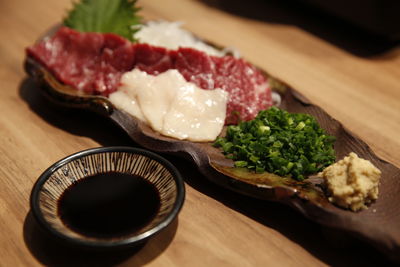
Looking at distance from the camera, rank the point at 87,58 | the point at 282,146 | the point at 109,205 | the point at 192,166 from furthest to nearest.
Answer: the point at 87,58, the point at 192,166, the point at 282,146, the point at 109,205

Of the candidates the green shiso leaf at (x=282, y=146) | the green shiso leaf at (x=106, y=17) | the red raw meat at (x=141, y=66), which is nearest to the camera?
the green shiso leaf at (x=282, y=146)

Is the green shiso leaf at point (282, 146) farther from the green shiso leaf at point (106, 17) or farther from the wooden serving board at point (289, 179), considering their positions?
the green shiso leaf at point (106, 17)

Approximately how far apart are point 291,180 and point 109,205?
3.54 feet

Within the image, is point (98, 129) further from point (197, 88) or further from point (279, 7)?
point (279, 7)

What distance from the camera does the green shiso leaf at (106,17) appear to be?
3723mm

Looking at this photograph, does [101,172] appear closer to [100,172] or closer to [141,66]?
[100,172]

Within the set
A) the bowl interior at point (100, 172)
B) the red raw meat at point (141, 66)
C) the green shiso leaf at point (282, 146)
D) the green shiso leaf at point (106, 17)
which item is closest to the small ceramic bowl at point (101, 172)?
the bowl interior at point (100, 172)

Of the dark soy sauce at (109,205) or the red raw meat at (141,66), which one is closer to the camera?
the dark soy sauce at (109,205)

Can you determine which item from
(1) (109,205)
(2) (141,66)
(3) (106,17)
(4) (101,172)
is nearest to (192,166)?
(4) (101,172)

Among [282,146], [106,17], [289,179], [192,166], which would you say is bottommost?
[192,166]

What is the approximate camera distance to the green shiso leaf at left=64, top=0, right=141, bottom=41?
3723 millimetres

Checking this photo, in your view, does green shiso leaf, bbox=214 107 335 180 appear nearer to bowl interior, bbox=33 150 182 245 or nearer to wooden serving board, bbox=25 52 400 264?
wooden serving board, bbox=25 52 400 264

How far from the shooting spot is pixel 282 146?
261cm

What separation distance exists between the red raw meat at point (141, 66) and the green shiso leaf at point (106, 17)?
9.8 inches
